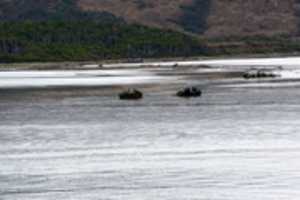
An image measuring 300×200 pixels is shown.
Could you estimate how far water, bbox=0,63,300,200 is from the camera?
67.8 metres

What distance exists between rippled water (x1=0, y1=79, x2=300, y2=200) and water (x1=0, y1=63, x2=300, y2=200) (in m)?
0.06

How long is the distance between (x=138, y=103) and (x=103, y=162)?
2576 inches

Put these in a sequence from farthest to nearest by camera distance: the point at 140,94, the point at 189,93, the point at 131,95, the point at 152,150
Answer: the point at 189,93, the point at 140,94, the point at 131,95, the point at 152,150

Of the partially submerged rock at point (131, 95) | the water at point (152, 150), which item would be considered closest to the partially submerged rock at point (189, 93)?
the partially submerged rock at point (131, 95)

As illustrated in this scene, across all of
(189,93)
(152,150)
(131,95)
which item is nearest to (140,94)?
(131,95)

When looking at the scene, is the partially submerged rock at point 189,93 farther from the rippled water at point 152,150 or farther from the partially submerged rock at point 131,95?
the rippled water at point 152,150

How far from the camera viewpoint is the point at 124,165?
258ft

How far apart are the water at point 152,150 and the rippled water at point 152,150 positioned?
2.4 inches

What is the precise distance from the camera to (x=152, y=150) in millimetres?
87938

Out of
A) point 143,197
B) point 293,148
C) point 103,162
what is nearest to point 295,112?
point 293,148

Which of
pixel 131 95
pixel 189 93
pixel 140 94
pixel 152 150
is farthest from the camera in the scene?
pixel 189 93

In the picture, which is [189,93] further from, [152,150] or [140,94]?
[152,150]

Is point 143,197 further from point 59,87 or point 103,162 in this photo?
point 59,87

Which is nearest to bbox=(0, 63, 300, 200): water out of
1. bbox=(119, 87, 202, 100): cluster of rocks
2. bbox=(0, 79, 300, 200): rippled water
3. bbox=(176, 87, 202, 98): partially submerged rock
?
bbox=(0, 79, 300, 200): rippled water
